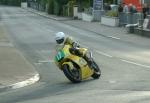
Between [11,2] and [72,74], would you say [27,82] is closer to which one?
[72,74]

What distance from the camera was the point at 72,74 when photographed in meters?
15.8

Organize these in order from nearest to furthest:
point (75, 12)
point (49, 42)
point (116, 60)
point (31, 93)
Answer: point (31, 93) → point (116, 60) → point (49, 42) → point (75, 12)

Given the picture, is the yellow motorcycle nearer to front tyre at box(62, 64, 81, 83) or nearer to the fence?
front tyre at box(62, 64, 81, 83)

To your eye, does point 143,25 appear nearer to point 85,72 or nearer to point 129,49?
point 129,49

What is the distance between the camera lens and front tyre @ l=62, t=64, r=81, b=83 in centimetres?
1574

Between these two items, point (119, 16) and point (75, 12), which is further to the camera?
point (75, 12)

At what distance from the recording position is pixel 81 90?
13.9 m

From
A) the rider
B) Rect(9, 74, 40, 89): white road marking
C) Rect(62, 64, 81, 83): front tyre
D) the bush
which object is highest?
the rider

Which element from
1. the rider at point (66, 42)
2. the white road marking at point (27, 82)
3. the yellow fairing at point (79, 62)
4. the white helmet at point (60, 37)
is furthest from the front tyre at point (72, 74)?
the white road marking at point (27, 82)

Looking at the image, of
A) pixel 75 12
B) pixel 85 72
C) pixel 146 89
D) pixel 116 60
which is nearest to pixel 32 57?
pixel 116 60

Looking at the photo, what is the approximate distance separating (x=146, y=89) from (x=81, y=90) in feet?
5.60

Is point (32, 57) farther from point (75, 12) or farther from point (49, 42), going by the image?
point (75, 12)

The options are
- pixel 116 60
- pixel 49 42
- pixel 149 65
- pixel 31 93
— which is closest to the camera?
pixel 31 93

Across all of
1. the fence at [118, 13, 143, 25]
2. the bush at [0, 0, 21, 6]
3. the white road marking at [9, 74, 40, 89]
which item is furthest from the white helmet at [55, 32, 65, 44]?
the bush at [0, 0, 21, 6]
